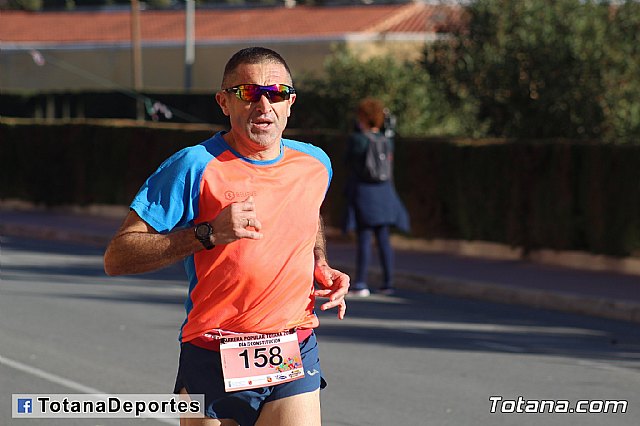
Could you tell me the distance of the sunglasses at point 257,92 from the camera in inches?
182

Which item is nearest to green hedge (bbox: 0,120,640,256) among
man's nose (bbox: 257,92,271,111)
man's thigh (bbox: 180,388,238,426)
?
man's nose (bbox: 257,92,271,111)

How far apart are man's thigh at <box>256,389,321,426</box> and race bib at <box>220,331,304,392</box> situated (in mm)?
72

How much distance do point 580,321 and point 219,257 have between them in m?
8.84

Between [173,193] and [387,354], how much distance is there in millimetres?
6173

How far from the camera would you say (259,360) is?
4.58 m

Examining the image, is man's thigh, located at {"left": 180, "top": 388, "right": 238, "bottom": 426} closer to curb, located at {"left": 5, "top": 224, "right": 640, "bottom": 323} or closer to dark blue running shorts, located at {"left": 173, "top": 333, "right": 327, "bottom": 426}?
dark blue running shorts, located at {"left": 173, "top": 333, "right": 327, "bottom": 426}

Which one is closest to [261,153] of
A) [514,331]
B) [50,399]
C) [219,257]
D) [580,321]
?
[219,257]

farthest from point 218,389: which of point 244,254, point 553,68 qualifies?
point 553,68

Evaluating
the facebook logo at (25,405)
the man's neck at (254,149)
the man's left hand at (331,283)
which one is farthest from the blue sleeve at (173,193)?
the facebook logo at (25,405)

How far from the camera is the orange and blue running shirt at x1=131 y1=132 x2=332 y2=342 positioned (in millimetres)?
4523

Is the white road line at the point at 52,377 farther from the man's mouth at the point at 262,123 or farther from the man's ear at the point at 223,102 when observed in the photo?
the man's mouth at the point at 262,123

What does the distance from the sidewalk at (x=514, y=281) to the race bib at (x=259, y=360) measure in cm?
883

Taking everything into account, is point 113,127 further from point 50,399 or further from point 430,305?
point 50,399

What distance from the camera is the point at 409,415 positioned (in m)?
8.13
